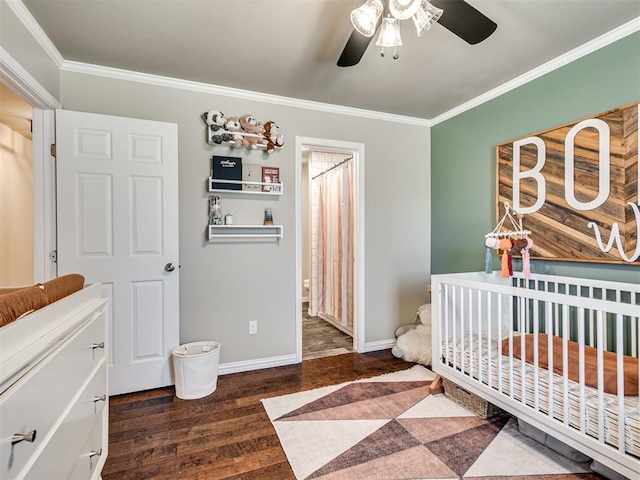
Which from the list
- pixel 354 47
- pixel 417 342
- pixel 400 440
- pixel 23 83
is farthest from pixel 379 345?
pixel 23 83

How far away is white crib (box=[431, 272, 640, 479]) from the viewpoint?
4.30 ft

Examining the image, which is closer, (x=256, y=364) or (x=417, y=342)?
(x=256, y=364)

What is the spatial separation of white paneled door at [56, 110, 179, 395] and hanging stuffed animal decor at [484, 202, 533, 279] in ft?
7.78

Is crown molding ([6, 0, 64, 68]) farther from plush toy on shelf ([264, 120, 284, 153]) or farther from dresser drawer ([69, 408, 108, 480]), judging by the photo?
dresser drawer ([69, 408, 108, 480])

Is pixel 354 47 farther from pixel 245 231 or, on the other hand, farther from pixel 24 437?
pixel 24 437

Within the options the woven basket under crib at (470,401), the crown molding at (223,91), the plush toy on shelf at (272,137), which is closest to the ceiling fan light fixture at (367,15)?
the plush toy on shelf at (272,137)

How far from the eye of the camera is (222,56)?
7.18 feet

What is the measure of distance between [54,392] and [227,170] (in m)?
2.00

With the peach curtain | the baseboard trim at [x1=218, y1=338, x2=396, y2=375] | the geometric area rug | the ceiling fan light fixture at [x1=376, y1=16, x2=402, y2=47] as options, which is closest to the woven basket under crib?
the geometric area rug

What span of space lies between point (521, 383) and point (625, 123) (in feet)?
5.28

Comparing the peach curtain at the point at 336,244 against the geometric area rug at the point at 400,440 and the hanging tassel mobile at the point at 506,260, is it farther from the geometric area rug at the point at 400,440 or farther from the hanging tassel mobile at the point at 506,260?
the hanging tassel mobile at the point at 506,260

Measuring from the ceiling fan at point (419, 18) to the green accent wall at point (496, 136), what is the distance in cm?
110

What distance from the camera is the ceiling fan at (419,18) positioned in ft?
4.49

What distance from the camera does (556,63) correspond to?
7.36 ft
